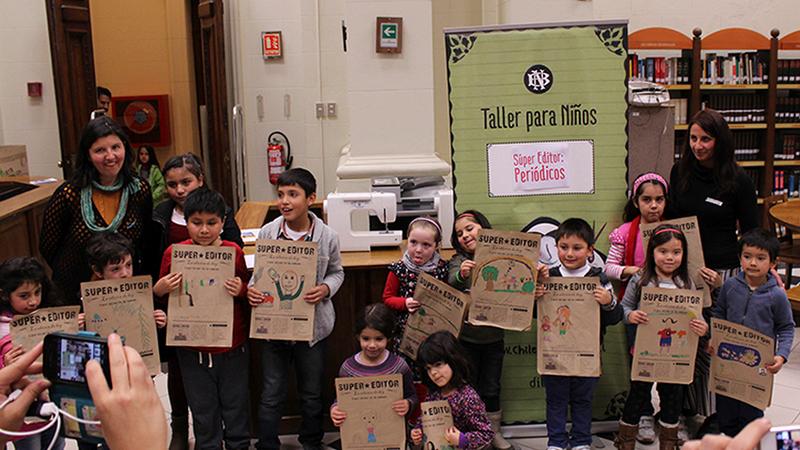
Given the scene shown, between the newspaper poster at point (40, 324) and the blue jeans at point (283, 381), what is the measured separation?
2.87 feet

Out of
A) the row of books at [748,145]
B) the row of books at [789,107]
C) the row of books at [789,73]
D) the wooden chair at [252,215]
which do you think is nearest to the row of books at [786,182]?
the row of books at [748,145]

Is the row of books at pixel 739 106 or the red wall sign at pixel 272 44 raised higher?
the red wall sign at pixel 272 44

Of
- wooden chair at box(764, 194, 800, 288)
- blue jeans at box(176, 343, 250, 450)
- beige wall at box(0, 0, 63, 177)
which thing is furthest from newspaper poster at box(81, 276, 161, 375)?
beige wall at box(0, 0, 63, 177)

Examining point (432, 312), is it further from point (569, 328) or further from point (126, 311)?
point (126, 311)

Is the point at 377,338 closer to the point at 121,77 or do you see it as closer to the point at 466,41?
the point at 466,41

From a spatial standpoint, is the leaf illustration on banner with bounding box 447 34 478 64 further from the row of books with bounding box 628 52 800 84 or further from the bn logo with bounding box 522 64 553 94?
the row of books with bounding box 628 52 800 84

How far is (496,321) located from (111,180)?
1.62 meters

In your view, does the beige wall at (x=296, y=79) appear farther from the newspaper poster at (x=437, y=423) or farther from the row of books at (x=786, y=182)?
the newspaper poster at (x=437, y=423)

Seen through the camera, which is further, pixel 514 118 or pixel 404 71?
pixel 404 71

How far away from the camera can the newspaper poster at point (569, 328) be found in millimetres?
3186

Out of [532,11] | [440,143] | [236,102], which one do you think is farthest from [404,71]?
[236,102]

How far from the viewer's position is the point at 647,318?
317 centimetres

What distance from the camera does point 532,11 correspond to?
6.36 metres

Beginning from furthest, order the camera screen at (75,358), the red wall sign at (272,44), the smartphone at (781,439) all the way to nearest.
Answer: the red wall sign at (272,44), the camera screen at (75,358), the smartphone at (781,439)
